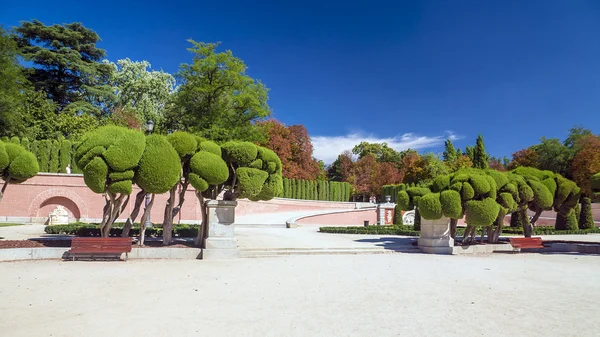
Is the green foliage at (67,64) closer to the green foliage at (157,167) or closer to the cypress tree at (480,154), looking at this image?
the green foliage at (157,167)

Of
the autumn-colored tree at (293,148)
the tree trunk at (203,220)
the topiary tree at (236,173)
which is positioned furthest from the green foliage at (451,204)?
the autumn-colored tree at (293,148)

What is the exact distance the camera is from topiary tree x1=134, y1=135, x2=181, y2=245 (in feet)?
32.9

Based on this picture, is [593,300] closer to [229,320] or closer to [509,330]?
[509,330]

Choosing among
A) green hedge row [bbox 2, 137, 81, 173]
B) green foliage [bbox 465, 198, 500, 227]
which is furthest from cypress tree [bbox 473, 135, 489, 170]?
green hedge row [bbox 2, 137, 81, 173]

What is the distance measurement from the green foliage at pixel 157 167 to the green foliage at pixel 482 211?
9390 mm

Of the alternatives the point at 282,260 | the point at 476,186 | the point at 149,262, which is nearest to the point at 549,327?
the point at 282,260

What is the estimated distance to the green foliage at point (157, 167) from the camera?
10031 mm

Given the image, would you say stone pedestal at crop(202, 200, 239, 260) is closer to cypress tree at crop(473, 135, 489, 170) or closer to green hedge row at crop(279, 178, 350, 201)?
green hedge row at crop(279, 178, 350, 201)

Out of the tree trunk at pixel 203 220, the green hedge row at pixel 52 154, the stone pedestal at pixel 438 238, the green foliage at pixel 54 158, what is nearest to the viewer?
the tree trunk at pixel 203 220

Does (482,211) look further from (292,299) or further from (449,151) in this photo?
(449,151)

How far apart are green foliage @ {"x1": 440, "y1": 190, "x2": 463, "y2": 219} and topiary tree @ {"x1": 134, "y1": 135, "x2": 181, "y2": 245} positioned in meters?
8.56

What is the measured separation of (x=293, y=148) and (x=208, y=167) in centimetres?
3367

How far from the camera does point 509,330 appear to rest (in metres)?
4.84

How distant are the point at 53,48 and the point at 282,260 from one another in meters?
36.1
